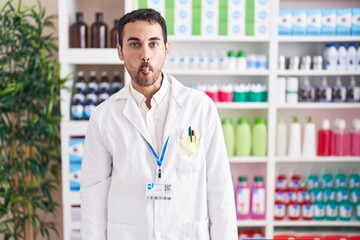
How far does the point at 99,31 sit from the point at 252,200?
171 cm

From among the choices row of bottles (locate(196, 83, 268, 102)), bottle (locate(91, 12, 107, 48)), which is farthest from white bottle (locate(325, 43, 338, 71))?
bottle (locate(91, 12, 107, 48))

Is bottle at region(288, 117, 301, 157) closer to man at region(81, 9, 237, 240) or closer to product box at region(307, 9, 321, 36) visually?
product box at region(307, 9, 321, 36)

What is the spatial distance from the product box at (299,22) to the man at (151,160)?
2.10 m

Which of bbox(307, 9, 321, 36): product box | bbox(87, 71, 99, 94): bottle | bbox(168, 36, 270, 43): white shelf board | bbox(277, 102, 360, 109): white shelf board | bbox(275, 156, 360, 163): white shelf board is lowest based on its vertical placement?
bbox(275, 156, 360, 163): white shelf board

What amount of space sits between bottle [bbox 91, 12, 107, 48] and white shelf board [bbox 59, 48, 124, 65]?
121mm

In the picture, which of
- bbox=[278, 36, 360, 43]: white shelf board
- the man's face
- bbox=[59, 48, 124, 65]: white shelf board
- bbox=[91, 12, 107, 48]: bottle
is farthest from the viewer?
bbox=[278, 36, 360, 43]: white shelf board

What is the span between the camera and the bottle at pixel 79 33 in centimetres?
365

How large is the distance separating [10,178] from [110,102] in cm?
212

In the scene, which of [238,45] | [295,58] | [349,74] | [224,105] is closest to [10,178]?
[224,105]

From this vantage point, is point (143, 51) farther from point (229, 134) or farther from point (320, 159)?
point (320, 159)

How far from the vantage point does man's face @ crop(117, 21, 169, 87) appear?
182 cm

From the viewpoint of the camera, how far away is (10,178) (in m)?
3.79

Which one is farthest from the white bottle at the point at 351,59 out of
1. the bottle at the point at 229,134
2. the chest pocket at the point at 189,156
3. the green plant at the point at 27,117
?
the chest pocket at the point at 189,156

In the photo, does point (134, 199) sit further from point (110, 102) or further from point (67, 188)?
point (67, 188)
